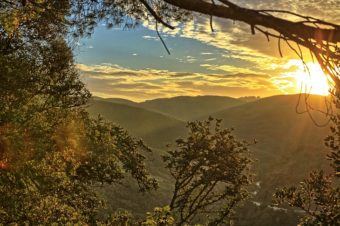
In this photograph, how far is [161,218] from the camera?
11.0m

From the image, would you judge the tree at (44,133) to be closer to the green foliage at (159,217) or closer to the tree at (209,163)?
the green foliage at (159,217)

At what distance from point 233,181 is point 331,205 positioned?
11.7 meters

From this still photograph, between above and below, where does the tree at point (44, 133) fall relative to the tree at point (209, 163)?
above

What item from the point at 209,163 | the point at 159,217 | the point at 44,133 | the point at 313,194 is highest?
the point at 44,133

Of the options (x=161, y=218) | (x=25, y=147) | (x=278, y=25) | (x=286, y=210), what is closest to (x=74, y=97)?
(x=25, y=147)

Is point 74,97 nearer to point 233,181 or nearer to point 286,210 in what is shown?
point 233,181

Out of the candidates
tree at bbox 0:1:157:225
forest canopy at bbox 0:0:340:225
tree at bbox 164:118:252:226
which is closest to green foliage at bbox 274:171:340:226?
forest canopy at bbox 0:0:340:225

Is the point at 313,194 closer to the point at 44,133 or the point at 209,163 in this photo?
the point at 209,163

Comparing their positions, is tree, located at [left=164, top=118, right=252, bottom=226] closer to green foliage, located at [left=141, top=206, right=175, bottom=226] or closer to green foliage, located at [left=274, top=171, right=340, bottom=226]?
green foliage, located at [left=274, top=171, right=340, bottom=226]

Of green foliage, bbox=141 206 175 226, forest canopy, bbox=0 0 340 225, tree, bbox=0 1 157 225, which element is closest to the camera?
forest canopy, bbox=0 0 340 225

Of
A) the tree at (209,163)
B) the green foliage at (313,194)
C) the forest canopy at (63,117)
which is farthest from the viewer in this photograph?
the tree at (209,163)

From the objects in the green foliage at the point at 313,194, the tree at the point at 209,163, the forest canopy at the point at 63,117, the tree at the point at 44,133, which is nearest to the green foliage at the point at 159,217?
the forest canopy at the point at 63,117

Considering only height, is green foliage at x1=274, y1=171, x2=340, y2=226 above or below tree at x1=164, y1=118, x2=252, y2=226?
above

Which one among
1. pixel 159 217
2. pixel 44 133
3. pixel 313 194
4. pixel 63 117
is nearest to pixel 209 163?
pixel 313 194
